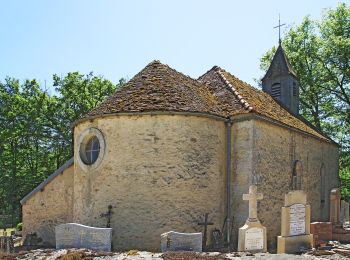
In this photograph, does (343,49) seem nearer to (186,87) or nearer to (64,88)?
(186,87)

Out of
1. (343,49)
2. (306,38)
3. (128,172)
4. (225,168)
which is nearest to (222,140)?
(225,168)

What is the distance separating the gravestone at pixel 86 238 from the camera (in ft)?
44.3

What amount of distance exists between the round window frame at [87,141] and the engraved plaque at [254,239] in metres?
6.36

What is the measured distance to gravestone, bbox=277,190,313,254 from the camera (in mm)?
14047

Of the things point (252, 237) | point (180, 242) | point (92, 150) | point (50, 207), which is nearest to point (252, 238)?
point (252, 237)

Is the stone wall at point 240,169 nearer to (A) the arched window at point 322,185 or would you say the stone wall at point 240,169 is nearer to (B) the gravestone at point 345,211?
(A) the arched window at point 322,185

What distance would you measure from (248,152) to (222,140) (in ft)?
3.74

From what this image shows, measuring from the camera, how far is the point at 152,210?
1587 centimetres

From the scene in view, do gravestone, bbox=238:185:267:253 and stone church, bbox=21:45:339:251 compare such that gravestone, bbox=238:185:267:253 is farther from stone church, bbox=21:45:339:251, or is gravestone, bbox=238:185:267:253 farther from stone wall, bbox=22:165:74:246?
stone wall, bbox=22:165:74:246

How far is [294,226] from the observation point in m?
14.3

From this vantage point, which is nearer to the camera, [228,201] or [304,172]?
[228,201]

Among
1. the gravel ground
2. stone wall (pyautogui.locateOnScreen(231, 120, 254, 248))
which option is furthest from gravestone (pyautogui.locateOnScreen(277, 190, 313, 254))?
stone wall (pyautogui.locateOnScreen(231, 120, 254, 248))

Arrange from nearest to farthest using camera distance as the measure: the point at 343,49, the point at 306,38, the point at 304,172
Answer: the point at 304,172
the point at 343,49
the point at 306,38

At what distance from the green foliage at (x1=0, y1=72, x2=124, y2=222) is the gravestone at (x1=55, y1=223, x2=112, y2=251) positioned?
22.1m
